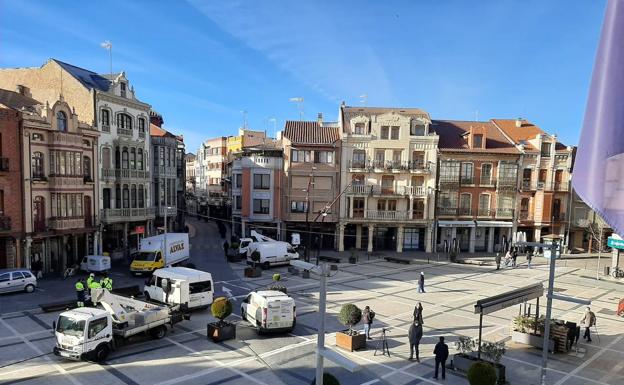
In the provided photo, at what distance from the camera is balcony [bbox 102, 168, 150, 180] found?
37.9 metres

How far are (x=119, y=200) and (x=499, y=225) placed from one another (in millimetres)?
40699

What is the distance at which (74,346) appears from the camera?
15.7 m

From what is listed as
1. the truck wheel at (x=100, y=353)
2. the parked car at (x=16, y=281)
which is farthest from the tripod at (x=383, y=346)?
the parked car at (x=16, y=281)

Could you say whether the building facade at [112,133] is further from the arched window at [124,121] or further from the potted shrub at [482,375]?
the potted shrub at [482,375]

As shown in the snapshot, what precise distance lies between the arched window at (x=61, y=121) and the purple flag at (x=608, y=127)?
3595 cm

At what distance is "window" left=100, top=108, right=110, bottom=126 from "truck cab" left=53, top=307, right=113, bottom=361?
25.8 m

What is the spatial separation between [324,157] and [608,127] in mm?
41835

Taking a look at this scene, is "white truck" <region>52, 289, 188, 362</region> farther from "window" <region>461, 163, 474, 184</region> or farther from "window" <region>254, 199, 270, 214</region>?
"window" <region>461, 163, 474, 184</region>

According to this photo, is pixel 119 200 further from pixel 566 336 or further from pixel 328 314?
pixel 566 336

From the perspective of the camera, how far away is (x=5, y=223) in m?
29.0

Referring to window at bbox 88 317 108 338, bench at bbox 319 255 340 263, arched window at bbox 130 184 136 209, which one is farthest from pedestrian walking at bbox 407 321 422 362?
arched window at bbox 130 184 136 209

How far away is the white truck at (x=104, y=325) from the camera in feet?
51.6

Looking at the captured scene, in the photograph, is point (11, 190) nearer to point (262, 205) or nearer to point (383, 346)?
point (262, 205)

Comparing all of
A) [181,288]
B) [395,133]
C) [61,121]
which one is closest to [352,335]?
[181,288]
